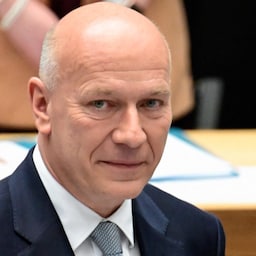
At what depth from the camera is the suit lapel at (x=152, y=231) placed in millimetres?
1257

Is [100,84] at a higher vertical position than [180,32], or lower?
higher

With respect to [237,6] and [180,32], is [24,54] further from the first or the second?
[237,6]

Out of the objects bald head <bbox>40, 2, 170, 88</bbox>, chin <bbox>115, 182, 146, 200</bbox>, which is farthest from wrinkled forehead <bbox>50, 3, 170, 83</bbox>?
chin <bbox>115, 182, 146, 200</bbox>

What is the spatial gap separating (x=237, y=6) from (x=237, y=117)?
33 centimetres

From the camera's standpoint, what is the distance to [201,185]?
1.64 m

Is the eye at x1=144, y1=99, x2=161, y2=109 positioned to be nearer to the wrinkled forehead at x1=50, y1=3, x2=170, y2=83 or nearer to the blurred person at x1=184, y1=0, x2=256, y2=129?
the wrinkled forehead at x1=50, y1=3, x2=170, y2=83

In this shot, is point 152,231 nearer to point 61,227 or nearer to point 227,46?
point 61,227

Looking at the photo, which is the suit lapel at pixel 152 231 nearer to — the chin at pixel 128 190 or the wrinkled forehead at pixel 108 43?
the chin at pixel 128 190

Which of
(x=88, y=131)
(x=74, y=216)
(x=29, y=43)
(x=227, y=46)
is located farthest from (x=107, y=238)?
(x=227, y=46)

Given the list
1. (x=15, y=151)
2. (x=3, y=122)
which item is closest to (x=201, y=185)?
(x=15, y=151)

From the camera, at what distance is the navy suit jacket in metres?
1.17

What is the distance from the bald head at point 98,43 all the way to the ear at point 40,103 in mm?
16

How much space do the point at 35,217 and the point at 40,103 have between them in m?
0.15

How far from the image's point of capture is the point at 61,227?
1199 mm
